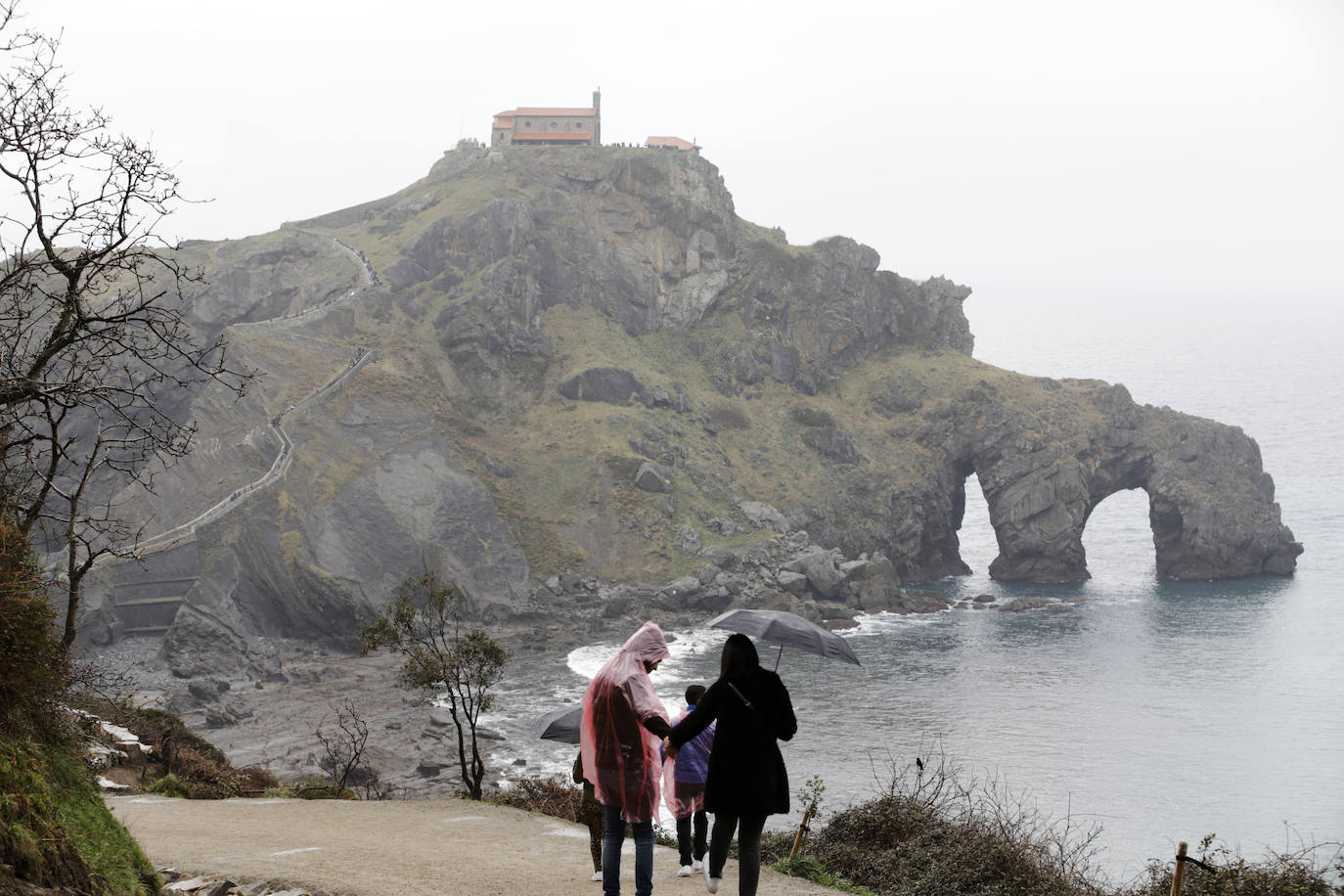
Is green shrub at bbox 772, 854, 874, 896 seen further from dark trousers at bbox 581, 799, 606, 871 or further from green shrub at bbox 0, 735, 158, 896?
green shrub at bbox 0, 735, 158, 896

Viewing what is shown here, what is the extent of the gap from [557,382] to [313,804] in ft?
288

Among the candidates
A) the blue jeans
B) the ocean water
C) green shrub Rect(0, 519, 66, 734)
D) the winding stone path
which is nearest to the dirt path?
the blue jeans

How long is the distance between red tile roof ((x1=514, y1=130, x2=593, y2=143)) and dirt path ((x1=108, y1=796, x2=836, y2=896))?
389 ft

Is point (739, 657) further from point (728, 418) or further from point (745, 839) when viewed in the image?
point (728, 418)

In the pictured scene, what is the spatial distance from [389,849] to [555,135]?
124 meters

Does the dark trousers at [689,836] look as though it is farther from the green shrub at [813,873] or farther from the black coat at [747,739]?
the black coat at [747,739]

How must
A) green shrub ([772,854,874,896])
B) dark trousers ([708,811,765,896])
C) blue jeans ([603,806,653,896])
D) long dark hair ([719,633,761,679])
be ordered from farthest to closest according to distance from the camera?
1. green shrub ([772,854,874,896])
2. blue jeans ([603,806,653,896])
3. dark trousers ([708,811,765,896])
4. long dark hair ([719,633,761,679])

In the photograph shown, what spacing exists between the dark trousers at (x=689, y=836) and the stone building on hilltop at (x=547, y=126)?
125m

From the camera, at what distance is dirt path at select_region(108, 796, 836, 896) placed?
11.7 m

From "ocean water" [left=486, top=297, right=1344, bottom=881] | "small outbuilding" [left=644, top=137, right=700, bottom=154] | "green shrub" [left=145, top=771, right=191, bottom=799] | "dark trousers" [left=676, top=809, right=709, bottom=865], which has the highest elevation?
"small outbuilding" [left=644, top=137, right=700, bottom=154]

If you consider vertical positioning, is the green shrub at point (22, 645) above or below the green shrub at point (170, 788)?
above

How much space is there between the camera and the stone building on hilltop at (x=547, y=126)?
13050cm

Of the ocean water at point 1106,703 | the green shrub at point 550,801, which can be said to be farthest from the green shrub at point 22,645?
the ocean water at point 1106,703

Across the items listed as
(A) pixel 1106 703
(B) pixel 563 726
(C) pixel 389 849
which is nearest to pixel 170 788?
(B) pixel 563 726
